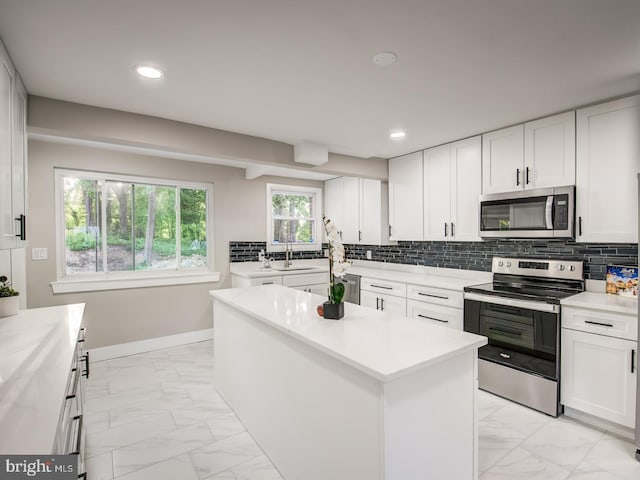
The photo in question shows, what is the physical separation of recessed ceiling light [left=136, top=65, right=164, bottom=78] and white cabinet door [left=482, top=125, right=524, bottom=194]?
2.76 metres

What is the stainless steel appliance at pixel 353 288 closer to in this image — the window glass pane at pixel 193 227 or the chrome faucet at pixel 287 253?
the chrome faucet at pixel 287 253

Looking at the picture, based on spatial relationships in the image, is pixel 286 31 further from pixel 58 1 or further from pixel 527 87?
pixel 527 87

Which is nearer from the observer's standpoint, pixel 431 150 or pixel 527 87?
pixel 527 87

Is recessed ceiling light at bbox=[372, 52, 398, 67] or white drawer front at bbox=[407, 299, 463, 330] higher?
recessed ceiling light at bbox=[372, 52, 398, 67]

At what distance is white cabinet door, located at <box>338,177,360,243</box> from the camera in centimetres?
489

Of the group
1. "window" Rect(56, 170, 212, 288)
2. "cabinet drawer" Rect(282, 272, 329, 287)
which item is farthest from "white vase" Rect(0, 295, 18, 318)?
"cabinet drawer" Rect(282, 272, 329, 287)

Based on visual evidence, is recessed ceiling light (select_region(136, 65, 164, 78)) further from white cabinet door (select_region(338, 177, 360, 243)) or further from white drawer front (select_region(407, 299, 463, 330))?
white cabinet door (select_region(338, 177, 360, 243))

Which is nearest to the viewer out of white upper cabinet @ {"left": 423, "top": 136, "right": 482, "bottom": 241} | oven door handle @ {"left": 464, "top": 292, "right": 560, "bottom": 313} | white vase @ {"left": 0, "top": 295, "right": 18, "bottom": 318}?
white vase @ {"left": 0, "top": 295, "right": 18, "bottom": 318}

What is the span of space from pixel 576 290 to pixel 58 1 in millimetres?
3714

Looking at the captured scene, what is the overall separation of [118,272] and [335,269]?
318 centimetres

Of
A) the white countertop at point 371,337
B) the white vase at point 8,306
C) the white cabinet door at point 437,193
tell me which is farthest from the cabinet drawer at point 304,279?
the white vase at point 8,306

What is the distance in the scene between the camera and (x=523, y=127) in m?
Result: 2.92

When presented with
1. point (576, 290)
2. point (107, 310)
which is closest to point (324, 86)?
point (576, 290)

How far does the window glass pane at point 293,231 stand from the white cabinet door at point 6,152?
3.56 m
